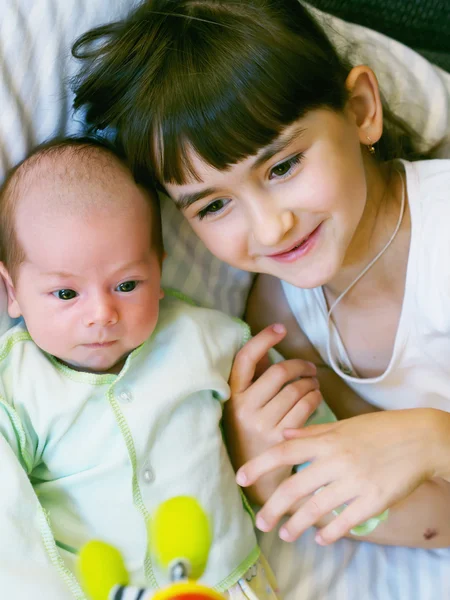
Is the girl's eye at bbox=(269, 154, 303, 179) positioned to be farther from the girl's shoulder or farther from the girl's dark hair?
the girl's shoulder

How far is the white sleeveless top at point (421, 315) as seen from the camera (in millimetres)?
969

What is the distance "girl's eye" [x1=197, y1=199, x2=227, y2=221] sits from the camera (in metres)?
0.90

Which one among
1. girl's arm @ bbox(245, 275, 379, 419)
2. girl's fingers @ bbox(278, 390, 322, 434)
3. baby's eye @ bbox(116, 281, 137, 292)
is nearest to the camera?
baby's eye @ bbox(116, 281, 137, 292)

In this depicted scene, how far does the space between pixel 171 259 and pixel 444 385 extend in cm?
46

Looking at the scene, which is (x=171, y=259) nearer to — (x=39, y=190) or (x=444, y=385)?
(x=39, y=190)

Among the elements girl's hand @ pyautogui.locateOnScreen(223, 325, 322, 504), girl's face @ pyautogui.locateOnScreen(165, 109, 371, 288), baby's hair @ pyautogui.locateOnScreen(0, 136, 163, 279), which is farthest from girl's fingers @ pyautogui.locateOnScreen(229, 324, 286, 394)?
baby's hair @ pyautogui.locateOnScreen(0, 136, 163, 279)

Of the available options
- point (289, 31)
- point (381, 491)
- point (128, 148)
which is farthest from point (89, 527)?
point (289, 31)

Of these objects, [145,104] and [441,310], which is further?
[441,310]

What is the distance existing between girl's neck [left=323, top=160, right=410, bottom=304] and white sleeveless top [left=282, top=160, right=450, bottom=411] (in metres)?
0.03

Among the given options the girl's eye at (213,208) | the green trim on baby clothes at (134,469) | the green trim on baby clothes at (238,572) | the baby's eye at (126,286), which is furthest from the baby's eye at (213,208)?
the green trim on baby clothes at (238,572)

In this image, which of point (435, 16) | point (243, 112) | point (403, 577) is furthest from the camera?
point (435, 16)

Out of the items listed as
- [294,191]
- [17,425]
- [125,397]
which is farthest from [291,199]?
[17,425]

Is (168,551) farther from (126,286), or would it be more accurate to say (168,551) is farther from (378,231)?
(378,231)

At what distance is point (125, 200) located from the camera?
89 cm
